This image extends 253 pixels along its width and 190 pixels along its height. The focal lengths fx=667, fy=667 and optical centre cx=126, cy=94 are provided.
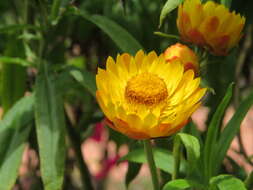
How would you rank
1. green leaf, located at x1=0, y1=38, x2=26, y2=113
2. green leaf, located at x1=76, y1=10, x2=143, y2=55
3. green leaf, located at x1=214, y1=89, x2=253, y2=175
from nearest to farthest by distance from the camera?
green leaf, located at x1=214, y1=89, x2=253, y2=175 < green leaf, located at x1=76, y1=10, x2=143, y2=55 < green leaf, located at x1=0, y1=38, x2=26, y2=113

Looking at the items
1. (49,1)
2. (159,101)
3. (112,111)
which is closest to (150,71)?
(159,101)

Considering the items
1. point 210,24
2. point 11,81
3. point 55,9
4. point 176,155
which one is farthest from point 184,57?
point 11,81

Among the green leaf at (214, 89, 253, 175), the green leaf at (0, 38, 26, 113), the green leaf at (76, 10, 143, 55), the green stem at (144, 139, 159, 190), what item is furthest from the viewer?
the green leaf at (0, 38, 26, 113)

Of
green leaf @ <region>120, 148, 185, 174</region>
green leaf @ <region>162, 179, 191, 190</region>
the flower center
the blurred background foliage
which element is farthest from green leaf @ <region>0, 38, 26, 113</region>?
green leaf @ <region>162, 179, 191, 190</region>

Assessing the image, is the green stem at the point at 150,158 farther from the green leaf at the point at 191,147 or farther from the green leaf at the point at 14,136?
the green leaf at the point at 14,136

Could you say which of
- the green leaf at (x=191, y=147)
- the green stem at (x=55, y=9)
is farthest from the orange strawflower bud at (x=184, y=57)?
the green stem at (x=55, y=9)

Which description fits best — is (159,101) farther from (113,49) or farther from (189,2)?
(113,49)

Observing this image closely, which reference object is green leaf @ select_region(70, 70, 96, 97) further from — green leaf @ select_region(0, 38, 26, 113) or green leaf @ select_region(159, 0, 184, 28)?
green leaf @ select_region(159, 0, 184, 28)
